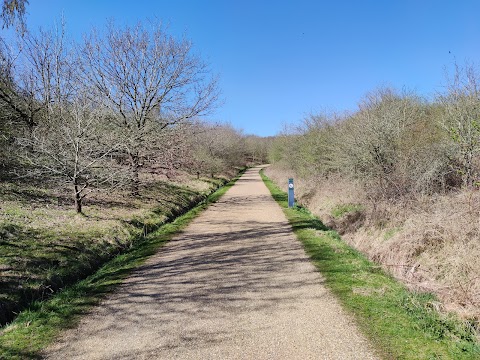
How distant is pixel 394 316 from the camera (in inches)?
177

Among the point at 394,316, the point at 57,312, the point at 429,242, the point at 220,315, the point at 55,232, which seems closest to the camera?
the point at 394,316

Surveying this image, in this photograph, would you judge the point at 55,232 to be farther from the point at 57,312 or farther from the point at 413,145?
the point at 413,145

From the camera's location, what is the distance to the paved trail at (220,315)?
3.82 meters

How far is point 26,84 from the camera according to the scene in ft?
55.3

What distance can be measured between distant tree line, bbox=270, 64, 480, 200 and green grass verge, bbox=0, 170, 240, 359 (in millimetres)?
8474

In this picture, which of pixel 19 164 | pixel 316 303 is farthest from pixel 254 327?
pixel 19 164

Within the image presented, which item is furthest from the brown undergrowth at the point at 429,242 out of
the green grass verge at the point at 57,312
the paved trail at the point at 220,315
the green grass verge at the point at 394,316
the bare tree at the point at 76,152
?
the bare tree at the point at 76,152

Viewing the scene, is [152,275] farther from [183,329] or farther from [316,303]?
[316,303]

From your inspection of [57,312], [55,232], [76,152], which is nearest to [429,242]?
[57,312]

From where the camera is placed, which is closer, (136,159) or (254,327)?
(254,327)

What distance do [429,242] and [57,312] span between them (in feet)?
23.8

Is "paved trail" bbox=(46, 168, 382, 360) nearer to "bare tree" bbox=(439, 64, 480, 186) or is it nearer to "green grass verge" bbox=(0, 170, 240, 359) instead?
"green grass verge" bbox=(0, 170, 240, 359)

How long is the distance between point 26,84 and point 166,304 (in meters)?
16.8

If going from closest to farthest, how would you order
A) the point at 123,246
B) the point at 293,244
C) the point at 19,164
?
the point at 293,244 → the point at 123,246 → the point at 19,164
